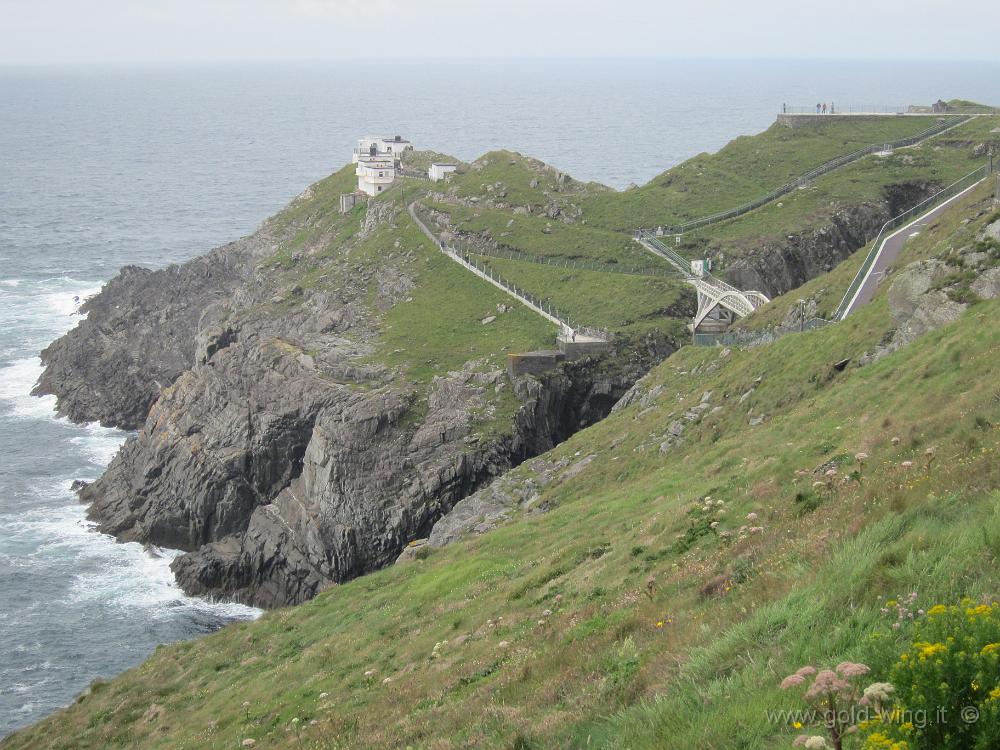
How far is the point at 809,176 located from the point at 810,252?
17.4 metres

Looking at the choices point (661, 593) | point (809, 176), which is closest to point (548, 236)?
point (809, 176)

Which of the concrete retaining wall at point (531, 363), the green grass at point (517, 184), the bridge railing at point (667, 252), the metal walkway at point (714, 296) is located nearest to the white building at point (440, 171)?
the green grass at point (517, 184)

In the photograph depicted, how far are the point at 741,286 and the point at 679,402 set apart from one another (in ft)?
111

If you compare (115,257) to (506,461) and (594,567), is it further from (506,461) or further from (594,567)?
(594,567)

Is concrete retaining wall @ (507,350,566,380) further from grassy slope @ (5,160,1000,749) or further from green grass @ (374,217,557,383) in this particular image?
grassy slope @ (5,160,1000,749)

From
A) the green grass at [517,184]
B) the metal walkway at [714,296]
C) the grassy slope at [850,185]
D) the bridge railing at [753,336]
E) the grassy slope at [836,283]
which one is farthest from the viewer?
the green grass at [517,184]

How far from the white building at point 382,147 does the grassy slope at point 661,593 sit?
8476 centimetres

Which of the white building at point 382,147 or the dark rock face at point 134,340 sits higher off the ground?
the white building at point 382,147

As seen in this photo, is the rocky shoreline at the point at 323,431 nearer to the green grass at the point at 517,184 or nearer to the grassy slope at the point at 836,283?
the grassy slope at the point at 836,283

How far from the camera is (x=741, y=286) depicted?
3233 inches

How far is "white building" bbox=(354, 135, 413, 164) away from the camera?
12850 centimetres

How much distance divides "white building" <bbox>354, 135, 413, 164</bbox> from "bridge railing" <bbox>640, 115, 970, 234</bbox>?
46.3 meters

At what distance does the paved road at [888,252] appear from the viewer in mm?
51188

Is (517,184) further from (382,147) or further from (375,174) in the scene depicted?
(382,147)
